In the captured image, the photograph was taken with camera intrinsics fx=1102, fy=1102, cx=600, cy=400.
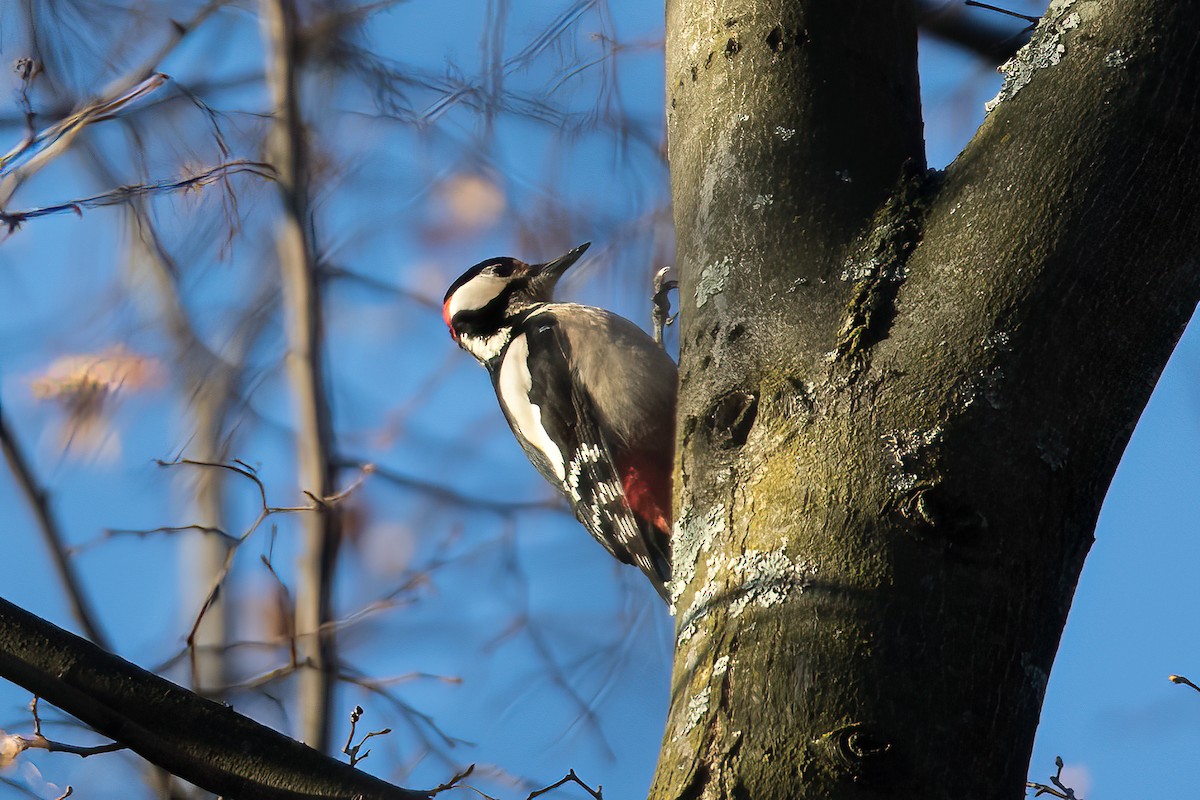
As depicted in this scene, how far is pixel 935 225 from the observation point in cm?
139

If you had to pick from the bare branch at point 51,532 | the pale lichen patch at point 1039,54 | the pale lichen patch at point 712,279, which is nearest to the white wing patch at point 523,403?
the bare branch at point 51,532

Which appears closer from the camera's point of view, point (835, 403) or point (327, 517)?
point (835, 403)

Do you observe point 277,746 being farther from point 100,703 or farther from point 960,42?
point 960,42

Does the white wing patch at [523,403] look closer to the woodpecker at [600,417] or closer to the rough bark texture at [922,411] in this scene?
the woodpecker at [600,417]

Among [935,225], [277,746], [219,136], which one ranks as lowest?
[277,746]

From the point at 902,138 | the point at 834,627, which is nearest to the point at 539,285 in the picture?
the point at 902,138

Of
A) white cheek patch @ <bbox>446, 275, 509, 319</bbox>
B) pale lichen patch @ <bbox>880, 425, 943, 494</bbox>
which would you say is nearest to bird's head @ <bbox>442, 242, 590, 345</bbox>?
white cheek patch @ <bbox>446, 275, 509, 319</bbox>

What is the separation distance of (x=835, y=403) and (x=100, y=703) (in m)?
0.93

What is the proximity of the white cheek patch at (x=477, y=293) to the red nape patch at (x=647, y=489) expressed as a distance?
3.30ft

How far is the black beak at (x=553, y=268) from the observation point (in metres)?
3.63

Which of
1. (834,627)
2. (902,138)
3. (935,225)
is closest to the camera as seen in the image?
(834,627)

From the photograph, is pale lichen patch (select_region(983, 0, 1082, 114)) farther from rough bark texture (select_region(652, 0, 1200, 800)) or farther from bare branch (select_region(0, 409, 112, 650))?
bare branch (select_region(0, 409, 112, 650))

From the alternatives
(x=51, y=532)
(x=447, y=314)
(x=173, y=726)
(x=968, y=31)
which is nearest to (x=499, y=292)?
(x=447, y=314)

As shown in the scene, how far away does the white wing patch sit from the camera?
329cm
